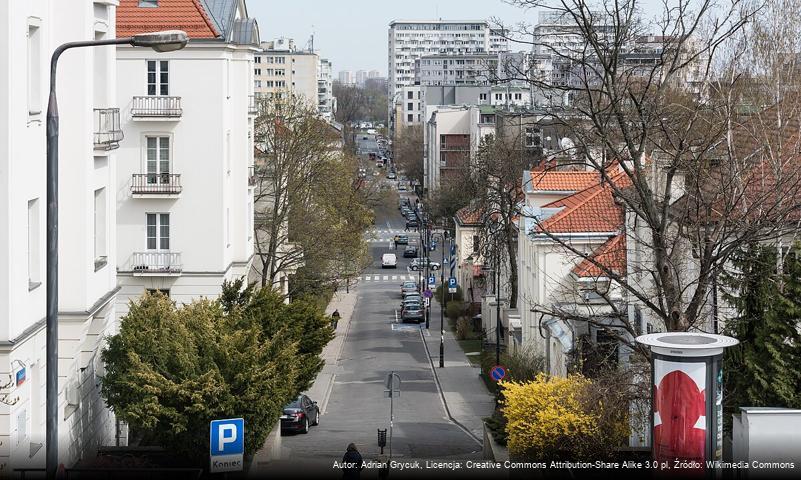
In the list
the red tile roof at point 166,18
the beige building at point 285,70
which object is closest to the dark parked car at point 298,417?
the red tile roof at point 166,18

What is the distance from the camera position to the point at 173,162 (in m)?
40.2

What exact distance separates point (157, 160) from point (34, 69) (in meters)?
19.4

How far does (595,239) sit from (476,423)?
6481 mm

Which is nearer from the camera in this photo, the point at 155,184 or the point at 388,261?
the point at 155,184

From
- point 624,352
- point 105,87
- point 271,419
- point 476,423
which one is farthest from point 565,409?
point 476,423

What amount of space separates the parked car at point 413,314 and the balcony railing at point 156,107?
32301mm

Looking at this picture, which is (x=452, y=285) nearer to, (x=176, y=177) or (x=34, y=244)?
(x=176, y=177)

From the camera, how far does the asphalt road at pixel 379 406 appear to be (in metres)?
32.5

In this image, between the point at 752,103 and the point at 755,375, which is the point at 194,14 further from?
the point at 755,375

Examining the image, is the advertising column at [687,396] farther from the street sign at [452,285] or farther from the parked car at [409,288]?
the parked car at [409,288]

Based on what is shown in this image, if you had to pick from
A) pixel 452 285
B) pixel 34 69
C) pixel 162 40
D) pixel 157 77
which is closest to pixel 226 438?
pixel 162 40

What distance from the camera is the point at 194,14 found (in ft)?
133

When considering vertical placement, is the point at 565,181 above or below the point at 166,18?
below

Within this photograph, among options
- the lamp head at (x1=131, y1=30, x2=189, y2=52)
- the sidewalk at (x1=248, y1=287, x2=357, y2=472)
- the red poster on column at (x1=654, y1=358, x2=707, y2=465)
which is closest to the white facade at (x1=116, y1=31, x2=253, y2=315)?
the sidewalk at (x1=248, y1=287, x2=357, y2=472)
